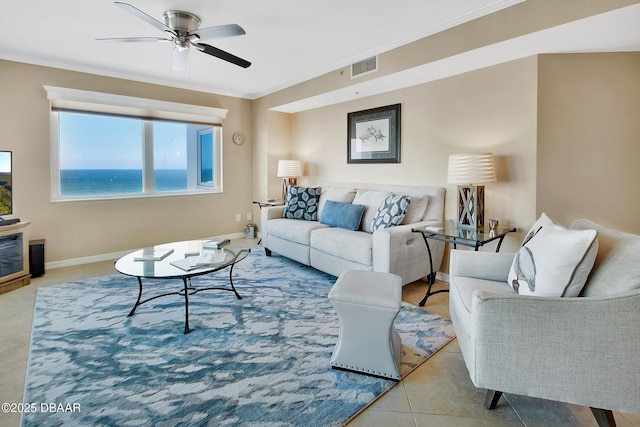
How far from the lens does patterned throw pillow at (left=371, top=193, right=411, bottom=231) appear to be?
11.3 feet

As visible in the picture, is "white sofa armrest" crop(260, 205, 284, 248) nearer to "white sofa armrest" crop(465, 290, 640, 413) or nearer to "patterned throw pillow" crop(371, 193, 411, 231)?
"patterned throw pillow" crop(371, 193, 411, 231)

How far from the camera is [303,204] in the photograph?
14.9 ft

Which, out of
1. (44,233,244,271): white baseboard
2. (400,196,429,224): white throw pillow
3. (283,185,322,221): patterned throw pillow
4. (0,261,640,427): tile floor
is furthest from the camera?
(283,185,322,221): patterned throw pillow

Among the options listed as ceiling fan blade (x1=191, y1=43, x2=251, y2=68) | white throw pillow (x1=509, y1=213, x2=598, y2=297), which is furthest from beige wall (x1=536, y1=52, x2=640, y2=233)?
ceiling fan blade (x1=191, y1=43, x2=251, y2=68)

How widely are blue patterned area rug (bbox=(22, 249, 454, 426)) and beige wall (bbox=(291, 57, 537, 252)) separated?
1354mm

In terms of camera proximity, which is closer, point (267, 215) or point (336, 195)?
point (336, 195)

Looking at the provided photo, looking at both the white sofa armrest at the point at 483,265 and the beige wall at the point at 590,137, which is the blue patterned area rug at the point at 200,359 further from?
the beige wall at the point at 590,137

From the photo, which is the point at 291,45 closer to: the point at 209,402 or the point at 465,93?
the point at 465,93

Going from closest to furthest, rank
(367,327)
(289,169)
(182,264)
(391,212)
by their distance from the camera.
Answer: (367,327), (182,264), (391,212), (289,169)

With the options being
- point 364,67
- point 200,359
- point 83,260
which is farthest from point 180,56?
point 83,260

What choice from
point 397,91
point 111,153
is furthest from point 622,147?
point 111,153

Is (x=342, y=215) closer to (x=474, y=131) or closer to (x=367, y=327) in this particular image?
(x=474, y=131)

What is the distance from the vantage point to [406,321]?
2.67 m

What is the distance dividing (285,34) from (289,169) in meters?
2.28
